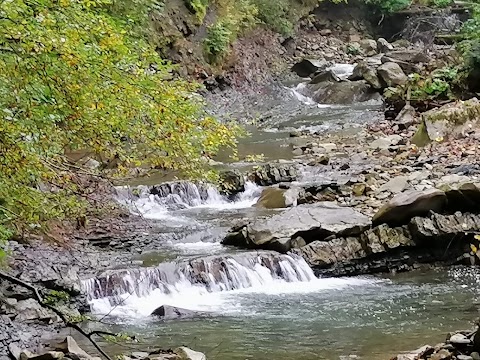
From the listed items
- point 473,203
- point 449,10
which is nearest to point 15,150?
point 473,203

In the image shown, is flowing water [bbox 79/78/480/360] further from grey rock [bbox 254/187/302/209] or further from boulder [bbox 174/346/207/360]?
grey rock [bbox 254/187/302/209]

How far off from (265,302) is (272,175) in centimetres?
523

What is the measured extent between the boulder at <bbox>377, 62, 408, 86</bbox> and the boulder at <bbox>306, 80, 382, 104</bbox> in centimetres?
71

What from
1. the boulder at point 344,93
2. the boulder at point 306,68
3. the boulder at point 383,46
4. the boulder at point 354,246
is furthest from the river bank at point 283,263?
the boulder at point 383,46

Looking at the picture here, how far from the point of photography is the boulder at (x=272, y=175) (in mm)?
12781

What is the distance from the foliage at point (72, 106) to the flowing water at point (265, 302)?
1.92m

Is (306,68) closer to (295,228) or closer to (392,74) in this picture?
(392,74)

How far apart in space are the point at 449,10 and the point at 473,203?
25.6 m

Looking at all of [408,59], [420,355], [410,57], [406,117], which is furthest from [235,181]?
[410,57]

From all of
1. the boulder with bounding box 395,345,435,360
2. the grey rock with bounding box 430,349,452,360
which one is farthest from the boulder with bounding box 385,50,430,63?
the grey rock with bounding box 430,349,452,360

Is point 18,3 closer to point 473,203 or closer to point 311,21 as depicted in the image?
point 473,203

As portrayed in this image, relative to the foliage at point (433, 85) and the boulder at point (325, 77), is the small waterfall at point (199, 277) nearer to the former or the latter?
the foliage at point (433, 85)

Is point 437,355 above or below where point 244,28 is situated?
below

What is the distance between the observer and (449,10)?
32.3m
